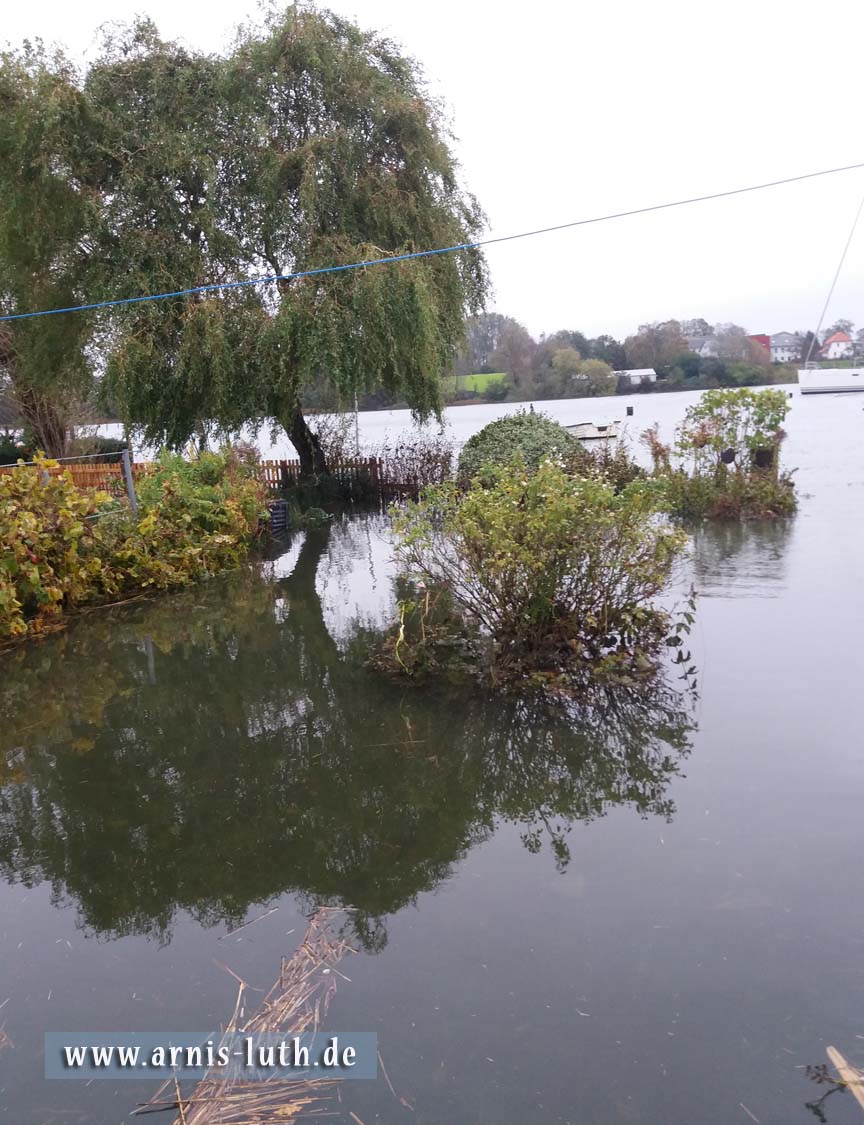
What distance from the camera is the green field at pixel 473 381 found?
18.1 meters

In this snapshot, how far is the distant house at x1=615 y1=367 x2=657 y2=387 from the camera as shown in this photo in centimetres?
2288

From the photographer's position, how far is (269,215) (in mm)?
15305

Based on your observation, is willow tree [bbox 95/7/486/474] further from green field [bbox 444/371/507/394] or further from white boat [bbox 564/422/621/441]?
white boat [bbox 564/422/621/441]

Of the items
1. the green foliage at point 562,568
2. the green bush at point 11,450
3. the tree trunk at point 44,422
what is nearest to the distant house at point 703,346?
the green foliage at point 562,568

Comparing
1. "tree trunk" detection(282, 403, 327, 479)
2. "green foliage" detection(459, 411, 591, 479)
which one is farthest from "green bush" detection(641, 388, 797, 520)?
"tree trunk" detection(282, 403, 327, 479)

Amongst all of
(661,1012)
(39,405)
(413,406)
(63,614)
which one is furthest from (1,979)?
(39,405)

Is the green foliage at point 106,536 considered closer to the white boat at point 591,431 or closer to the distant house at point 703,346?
the white boat at point 591,431

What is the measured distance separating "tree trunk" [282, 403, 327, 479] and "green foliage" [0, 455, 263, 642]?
18.0 feet

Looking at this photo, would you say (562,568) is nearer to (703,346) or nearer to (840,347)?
(840,347)

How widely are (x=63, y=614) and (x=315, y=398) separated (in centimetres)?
938

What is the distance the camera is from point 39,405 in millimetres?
23453

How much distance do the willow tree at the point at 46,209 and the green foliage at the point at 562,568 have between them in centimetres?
1099

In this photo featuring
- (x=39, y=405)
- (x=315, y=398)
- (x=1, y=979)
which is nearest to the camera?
(x=1, y=979)

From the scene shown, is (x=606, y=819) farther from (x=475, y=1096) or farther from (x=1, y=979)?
(x=1, y=979)
